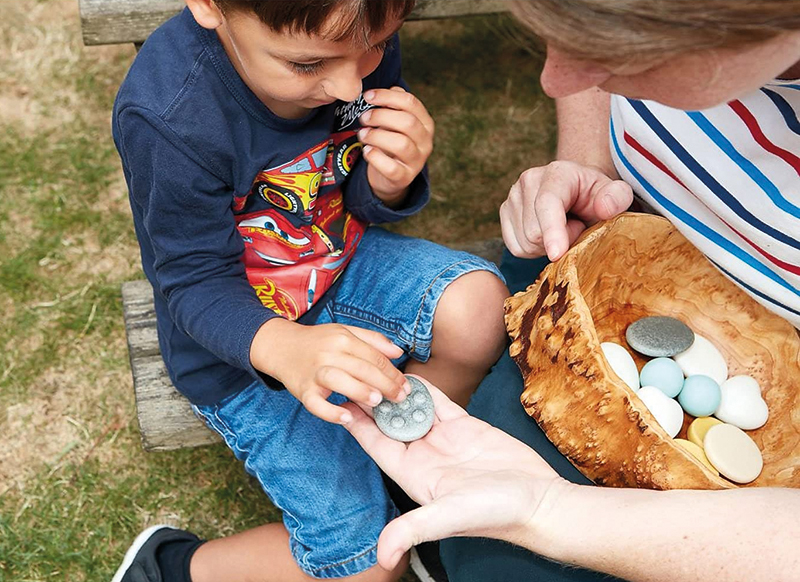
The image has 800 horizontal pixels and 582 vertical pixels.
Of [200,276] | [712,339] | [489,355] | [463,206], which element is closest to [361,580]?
[489,355]

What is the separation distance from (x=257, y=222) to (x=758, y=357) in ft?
2.78

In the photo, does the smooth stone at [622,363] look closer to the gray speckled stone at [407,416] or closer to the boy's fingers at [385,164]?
the gray speckled stone at [407,416]

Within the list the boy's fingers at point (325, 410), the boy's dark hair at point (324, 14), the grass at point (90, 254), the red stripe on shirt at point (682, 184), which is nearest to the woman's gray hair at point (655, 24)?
the boy's dark hair at point (324, 14)

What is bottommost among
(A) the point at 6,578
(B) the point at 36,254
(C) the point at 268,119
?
(A) the point at 6,578

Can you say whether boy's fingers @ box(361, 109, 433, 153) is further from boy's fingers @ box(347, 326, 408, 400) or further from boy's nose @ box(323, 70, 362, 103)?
boy's fingers @ box(347, 326, 408, 400)

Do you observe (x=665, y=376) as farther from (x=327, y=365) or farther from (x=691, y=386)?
(x=327, y=365)

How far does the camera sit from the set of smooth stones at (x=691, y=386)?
1314 millimetres

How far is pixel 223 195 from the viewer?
51.3 inches

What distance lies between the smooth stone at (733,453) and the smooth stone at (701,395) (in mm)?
57

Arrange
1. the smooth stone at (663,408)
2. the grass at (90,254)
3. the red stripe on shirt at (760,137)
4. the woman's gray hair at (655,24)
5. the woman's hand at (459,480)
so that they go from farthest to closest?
the grass at (90,254) < the smooth stone at (663,408) < the red stripe on shirt at (760,137) < the woman's hand at (459,480) < the woman's gray hair at (655,24)

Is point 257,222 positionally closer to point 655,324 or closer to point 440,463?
point 440,463

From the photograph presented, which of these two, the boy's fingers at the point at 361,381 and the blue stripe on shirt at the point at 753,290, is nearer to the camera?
the boy's fingers at the point at 361,381

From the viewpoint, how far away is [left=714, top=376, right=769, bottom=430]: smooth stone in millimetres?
1336

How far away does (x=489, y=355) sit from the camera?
5.12 feet
